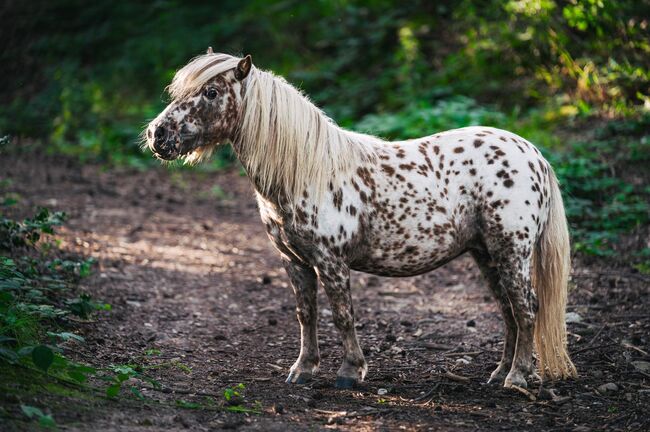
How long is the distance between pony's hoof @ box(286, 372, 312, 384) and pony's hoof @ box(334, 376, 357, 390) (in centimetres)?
26

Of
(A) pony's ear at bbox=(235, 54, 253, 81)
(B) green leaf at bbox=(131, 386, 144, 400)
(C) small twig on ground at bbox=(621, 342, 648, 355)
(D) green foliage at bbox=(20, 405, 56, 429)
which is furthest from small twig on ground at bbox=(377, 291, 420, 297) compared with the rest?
(D) green foliage at bbox=(20, 405, 56, 429)

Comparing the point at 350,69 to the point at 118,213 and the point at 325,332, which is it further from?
the point at 325,332

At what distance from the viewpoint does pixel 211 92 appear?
4.64 meters

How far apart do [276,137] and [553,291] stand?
218cm

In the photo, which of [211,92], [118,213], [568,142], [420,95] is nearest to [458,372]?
[211,92]

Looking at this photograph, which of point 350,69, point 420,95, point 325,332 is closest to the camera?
point 325,332

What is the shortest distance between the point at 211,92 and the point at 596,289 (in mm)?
4107

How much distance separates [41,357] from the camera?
3564 millimetres

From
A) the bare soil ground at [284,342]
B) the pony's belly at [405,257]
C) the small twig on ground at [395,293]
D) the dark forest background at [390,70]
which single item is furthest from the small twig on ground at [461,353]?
the dark forest background at [390,70]

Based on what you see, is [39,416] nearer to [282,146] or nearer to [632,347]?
[282,146]

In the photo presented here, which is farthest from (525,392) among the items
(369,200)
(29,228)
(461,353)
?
(29,228)

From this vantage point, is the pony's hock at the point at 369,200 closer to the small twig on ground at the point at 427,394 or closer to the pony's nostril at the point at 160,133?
the pony's nostril at the point at 160,133

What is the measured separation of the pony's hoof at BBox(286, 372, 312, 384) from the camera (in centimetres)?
490

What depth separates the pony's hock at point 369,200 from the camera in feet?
15.3
